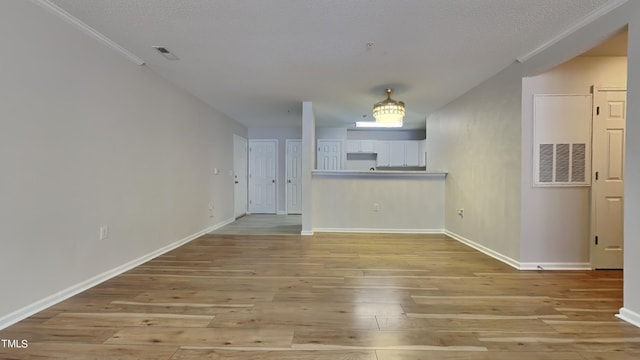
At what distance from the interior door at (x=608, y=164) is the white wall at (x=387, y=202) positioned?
7.39 feet

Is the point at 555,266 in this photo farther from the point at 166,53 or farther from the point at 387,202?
the point at 166,53

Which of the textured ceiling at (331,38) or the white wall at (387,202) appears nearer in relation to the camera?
the textured ceiling at (331,38)

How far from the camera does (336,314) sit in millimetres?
2037

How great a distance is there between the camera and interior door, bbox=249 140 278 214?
7.50 meters

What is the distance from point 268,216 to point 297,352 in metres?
5.66

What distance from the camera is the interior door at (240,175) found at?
658 cm

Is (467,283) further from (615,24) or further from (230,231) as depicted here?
(230,231)

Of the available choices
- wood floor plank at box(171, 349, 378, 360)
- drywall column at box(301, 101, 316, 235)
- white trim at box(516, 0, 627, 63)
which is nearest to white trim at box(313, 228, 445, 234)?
drywall column at box(301, 101, 316, 235)

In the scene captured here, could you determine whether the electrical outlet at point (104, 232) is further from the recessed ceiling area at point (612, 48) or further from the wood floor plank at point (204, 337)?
the recessed ceiling area at point (612, 48)

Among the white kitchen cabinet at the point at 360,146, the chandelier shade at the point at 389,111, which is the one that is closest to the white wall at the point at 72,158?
the chandelier shade at the point at 389,111

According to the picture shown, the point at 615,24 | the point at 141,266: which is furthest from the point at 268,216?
the point at 615,24

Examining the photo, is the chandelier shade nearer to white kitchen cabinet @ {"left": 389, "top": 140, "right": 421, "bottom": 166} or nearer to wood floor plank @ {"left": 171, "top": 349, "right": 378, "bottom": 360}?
wood floor plank @ {"left": 171, "top": 349, "right": 378, "bottom": 360}

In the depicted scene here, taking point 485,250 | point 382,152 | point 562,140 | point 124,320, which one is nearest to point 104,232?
point 124,320

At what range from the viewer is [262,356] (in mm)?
1562
